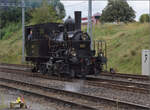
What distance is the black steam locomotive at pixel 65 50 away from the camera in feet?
50.1

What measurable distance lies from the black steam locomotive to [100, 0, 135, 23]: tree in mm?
20305

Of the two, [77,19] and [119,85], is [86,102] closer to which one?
[119,85]

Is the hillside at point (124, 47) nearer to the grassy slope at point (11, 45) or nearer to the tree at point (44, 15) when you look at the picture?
the grassy slope at point (11, 45)

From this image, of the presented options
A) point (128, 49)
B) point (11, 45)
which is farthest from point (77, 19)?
point (11, 45)

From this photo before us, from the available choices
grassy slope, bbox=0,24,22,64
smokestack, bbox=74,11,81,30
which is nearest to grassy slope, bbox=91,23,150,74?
smokestack, bbox=74,11,81,30

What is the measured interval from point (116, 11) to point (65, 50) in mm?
22321

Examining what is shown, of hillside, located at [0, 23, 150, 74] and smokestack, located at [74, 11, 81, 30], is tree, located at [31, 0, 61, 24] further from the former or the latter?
smokestack, located at [74, 11, 81, 30]

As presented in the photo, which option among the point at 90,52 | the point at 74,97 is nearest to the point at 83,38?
the point at 90,52

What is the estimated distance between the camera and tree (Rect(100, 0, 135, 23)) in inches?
1430

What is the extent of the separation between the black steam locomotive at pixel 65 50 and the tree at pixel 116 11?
20.3 metres

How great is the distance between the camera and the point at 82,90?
462 inches

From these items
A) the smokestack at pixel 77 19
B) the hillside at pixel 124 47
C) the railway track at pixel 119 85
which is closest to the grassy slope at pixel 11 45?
the hillside at pixel 124 47

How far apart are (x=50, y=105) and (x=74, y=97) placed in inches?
54.8

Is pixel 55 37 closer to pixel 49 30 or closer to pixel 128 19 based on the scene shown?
pixel 49 30
